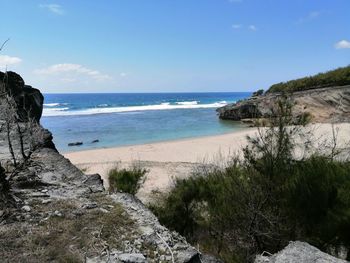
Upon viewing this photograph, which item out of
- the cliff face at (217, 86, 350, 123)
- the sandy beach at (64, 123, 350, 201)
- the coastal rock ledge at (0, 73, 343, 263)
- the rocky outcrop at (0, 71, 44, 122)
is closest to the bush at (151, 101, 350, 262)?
the coastal rock ledge at (0, 73, 343, 263)

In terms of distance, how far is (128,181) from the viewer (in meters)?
10.4

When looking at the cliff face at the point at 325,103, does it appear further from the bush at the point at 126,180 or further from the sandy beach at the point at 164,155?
the bush at the point at 126,180

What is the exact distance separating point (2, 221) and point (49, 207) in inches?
27.5

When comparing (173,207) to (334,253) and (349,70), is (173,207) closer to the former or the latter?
(334,253)

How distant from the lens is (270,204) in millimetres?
6621

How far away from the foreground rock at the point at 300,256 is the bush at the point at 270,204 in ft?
5.96

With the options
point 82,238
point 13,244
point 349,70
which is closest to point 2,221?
point 13,244

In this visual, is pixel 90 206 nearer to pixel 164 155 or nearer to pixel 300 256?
pixel 300 256

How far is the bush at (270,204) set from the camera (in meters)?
5.70

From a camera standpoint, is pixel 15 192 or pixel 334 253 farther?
pixel 15 192

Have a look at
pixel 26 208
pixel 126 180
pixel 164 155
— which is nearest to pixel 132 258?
pixel 26 208

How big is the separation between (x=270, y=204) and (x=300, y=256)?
3118mm

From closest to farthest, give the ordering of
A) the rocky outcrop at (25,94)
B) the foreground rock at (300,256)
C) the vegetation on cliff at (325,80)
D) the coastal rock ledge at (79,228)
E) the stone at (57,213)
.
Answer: the foreground rock at (300,256) → the coastal rock ledge at (79,228) → the stone at (57,213) → the rocky outcrop at (25,94) → the vegetation on cliff at (325,80)

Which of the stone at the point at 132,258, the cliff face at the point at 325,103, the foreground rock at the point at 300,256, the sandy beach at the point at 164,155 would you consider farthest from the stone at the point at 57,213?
the cliff face at the point at 325,103
